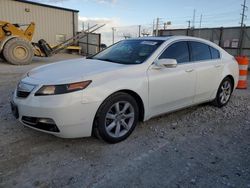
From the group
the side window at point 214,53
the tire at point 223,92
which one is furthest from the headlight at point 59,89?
the tire at point 223,92

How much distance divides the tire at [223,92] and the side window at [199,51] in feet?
2.60

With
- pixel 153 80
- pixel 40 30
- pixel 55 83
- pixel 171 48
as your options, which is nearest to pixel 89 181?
pixel 55 83

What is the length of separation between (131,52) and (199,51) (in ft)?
4.64

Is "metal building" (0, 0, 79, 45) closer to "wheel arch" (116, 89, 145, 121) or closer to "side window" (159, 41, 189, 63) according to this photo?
"side window" (159, 41, 189, 63)

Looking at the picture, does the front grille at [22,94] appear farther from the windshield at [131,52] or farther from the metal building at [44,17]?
the metal building at [44,17]

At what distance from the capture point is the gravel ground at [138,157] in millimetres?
2617

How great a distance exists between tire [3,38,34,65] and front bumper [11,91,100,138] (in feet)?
32.6

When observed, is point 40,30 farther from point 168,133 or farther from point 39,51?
point 168,133

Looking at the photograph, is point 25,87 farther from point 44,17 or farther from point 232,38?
point 44,17

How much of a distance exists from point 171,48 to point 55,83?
208 centimetres

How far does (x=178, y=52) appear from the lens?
13.9 ft

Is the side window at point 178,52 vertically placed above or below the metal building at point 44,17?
below

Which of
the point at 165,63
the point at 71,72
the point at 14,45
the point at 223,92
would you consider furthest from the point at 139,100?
the point at 14,45

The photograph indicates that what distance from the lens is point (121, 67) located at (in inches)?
137
